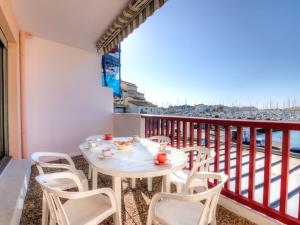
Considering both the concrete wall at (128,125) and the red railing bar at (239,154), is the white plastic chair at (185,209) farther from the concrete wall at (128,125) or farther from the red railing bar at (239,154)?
the concrete wall at (128,125)

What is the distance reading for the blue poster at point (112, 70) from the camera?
454cm

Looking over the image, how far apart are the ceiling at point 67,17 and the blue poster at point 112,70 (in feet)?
3.78

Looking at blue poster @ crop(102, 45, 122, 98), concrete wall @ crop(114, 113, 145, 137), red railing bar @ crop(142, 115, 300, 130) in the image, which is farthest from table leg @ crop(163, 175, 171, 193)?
blue poster @ crop(102, 45, 122, 98)

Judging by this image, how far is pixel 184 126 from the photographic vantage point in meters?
2.70

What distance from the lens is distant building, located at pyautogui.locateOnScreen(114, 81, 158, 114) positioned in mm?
5828

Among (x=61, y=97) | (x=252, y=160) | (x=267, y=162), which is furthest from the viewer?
(x=61, y=97)

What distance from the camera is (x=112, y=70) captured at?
15.8ft

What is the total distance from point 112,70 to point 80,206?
4.08m

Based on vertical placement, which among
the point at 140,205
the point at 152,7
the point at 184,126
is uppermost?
the point at 152,7

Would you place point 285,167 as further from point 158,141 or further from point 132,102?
point 132,102

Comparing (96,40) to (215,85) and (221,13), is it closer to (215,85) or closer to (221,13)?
(221,13)

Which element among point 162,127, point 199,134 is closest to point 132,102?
point 162,127

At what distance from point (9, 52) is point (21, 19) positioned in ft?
1.89

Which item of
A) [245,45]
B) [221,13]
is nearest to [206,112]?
[221,13]
